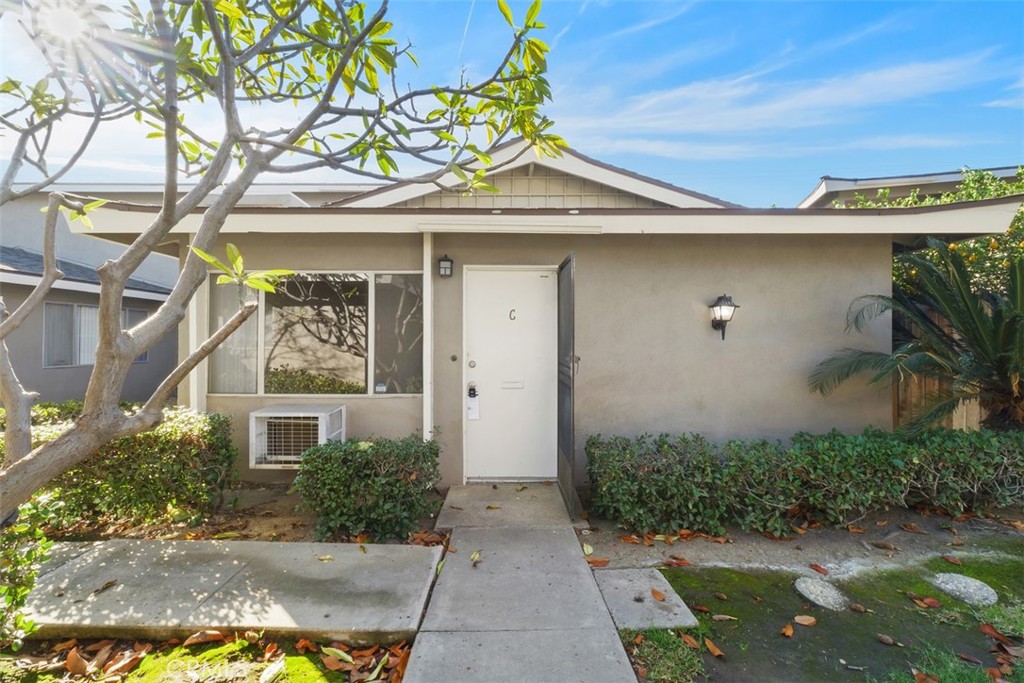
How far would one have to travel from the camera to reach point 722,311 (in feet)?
15.8

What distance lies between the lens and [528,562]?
339 cm

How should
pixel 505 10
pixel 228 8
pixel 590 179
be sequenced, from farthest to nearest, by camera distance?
1. pixel 590 179
2. pixel 505 10
3. pixel 228 8

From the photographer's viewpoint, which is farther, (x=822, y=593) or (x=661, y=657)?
(x=822, y=593)

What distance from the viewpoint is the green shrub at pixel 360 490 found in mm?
3725

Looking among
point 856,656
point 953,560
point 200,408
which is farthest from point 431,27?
point 953,560

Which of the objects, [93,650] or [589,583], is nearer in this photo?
[93,650]

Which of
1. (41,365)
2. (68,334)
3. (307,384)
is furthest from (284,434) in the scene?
(68,334)

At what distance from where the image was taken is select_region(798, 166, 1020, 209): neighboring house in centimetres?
841

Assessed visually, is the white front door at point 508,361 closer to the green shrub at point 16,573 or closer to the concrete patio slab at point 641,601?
the concrete patio slab at point 641,601

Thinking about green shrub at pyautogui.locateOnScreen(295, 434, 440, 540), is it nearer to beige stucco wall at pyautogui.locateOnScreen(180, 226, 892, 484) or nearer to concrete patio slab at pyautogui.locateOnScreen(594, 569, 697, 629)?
beige stucco wall at pyautogui.locateOnScreen(180, 226, 892, 484)

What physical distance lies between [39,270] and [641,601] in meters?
11.3

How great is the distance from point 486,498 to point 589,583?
173 cm

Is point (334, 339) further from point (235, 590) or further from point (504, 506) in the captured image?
point (235, 590)

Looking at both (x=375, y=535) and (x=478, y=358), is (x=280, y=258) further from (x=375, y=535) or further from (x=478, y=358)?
(x=375, y=535)
